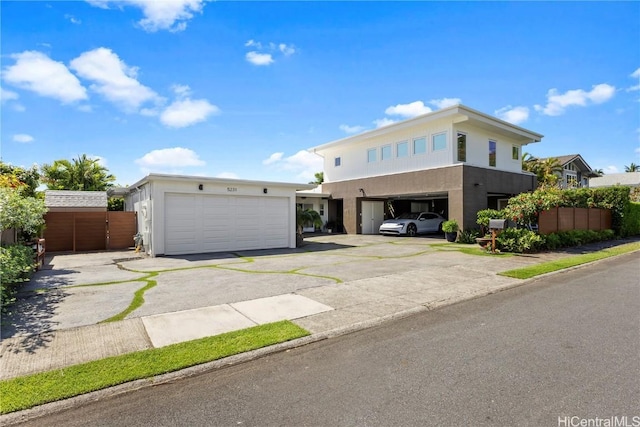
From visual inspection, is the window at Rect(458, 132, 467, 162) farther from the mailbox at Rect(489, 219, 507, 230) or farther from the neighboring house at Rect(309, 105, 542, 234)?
the mailbox at Rect(489, 219, 507, 230)

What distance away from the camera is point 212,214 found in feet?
46.4

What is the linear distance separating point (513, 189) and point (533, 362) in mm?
20318

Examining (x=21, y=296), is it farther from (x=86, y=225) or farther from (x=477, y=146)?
(x=477, y=146)

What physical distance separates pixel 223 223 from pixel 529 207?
12.5 m

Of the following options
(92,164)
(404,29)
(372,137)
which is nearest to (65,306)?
(404,29)

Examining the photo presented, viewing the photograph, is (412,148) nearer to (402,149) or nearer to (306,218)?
(402,149)

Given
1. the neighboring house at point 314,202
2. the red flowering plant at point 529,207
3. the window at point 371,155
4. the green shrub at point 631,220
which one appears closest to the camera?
the red flowering plant at point 529,207

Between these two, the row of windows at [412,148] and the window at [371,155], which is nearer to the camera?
the row of windows at [412,148]

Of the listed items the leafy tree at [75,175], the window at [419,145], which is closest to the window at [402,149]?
the window at [419,145]

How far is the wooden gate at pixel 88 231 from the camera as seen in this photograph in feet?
48.3

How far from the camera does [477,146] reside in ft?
64.2

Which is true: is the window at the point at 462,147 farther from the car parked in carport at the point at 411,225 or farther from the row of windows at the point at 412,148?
the car parked in carport at the point at 411,225

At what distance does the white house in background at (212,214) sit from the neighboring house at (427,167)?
739 centimetres

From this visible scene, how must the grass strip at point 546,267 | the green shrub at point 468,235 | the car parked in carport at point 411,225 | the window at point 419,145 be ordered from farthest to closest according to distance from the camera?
the car parked in carport at point 411,225 → the window at point 419,145 → the green shrub at point 468,235 → the grass strip at point 546,267
